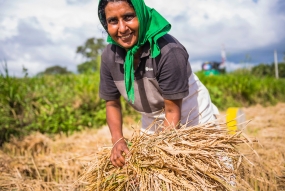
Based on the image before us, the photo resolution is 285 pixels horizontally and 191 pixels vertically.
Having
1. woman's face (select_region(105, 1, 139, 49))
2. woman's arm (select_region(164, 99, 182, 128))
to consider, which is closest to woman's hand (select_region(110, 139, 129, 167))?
woman's arm (select_region(164, 99, 182, 128))

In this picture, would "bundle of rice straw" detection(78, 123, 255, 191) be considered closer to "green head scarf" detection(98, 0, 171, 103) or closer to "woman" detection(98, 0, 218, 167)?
"woman" detection(98, 0, 218, 167)

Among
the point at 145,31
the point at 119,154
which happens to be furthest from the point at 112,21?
the point at 119,154

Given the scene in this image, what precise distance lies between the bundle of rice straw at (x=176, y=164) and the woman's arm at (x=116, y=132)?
0.05m

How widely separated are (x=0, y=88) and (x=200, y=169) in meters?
4.25

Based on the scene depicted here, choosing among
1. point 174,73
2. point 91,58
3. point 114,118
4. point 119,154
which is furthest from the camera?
point 91,58

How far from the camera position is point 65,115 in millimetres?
5340

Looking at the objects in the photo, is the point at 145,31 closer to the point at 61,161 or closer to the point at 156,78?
the point at 156,78

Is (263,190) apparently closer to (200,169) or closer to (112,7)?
(200,169)

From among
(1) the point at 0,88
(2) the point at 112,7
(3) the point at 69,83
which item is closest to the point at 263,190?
(2) the point at 112,7

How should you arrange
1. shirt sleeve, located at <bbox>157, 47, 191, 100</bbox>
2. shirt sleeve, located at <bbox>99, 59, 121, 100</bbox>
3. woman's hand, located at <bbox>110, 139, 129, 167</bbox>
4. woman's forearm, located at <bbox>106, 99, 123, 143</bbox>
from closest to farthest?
woman's hand, located at <bbox>110, 139, 129, 167</bbox>, shirt sleeve, located at <bbox>157, 47, 191, 100</bbox>, woman's forearm, located at <bbox>106, 99, 123, 143</bbox>, shirt sleeve, located at <bbox>99, 59, 121, 100</bbox>

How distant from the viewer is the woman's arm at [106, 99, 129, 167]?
5.49 feet

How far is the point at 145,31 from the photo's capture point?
6.25 feet

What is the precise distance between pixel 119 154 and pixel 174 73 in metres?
0.60

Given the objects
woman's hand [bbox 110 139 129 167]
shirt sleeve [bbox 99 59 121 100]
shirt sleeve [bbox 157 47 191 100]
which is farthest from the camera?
shirt sleeve [bbox 99 59 121 100]
